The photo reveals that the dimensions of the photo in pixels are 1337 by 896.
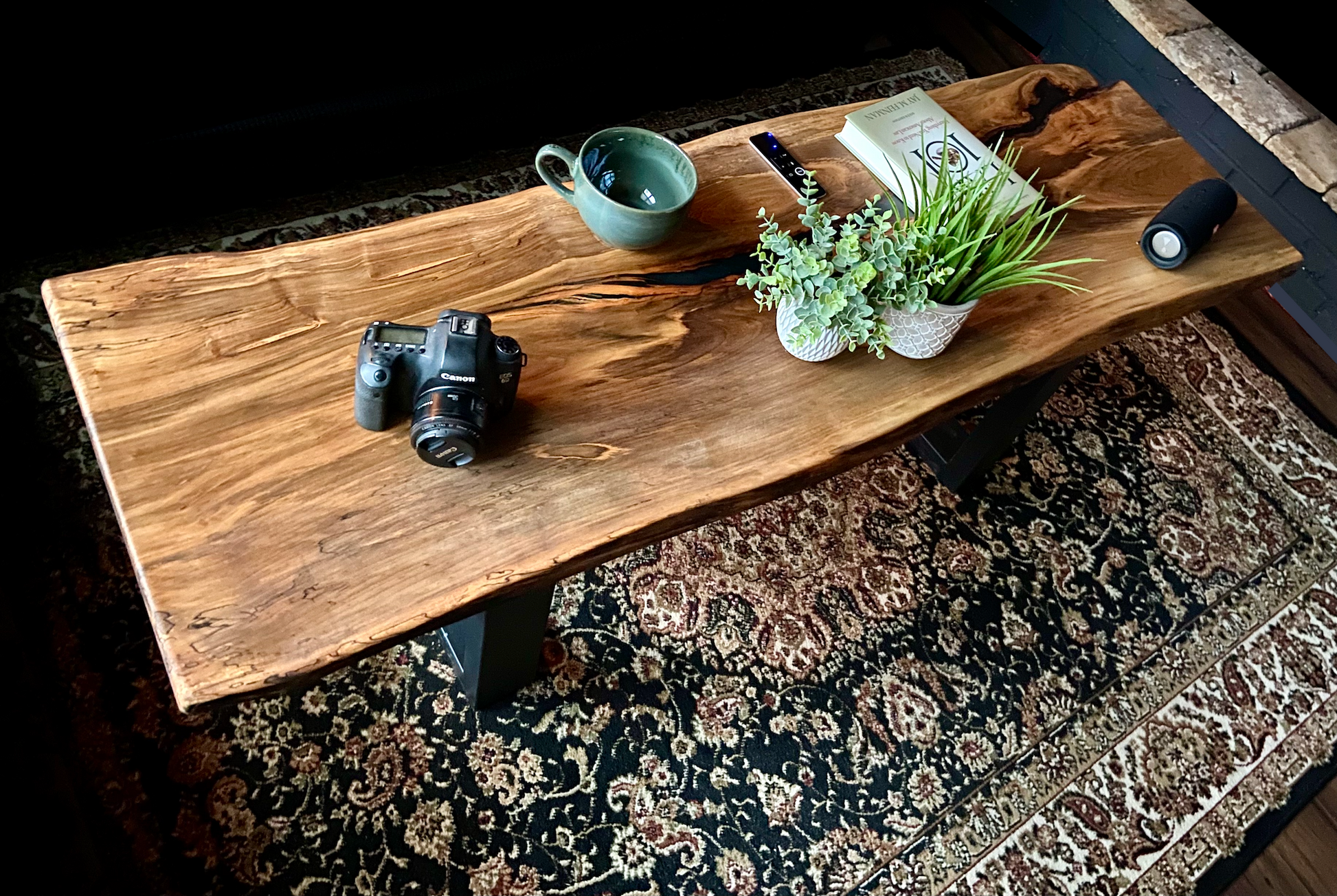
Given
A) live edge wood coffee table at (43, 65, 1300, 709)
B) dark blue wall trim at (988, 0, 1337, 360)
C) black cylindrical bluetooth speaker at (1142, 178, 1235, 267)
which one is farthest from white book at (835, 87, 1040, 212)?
dark blue wall trim at (988, 0, 1337, 360)

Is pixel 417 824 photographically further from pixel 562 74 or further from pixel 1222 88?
pixel 1222 88

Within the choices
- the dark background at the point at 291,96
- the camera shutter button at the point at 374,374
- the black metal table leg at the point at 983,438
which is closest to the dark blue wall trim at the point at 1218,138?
the dark background at the point at 291,96

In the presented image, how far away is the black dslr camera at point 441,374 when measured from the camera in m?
0.87

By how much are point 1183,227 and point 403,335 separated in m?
1.11

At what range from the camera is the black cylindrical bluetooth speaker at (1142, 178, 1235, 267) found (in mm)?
1305

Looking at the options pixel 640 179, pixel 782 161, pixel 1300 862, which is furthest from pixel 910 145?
pixel 1300 862

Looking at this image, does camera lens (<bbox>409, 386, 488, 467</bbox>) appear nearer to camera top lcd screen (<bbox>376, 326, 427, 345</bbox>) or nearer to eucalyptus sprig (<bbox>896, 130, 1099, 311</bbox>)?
camera top lcd screen (<bbox>376, 326, 427, 345</bbox>)

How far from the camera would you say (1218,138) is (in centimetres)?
223

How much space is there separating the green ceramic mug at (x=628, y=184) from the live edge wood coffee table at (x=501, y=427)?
0.04m

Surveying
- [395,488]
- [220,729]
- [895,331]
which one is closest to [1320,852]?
[895,331]

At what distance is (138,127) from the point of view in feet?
4.78

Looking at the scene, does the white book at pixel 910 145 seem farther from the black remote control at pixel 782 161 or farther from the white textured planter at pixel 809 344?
the white textured planter at pixel 809 344

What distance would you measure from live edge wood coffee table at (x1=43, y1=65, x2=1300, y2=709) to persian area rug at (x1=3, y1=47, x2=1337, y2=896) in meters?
0.18

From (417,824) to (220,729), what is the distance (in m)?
0.31
